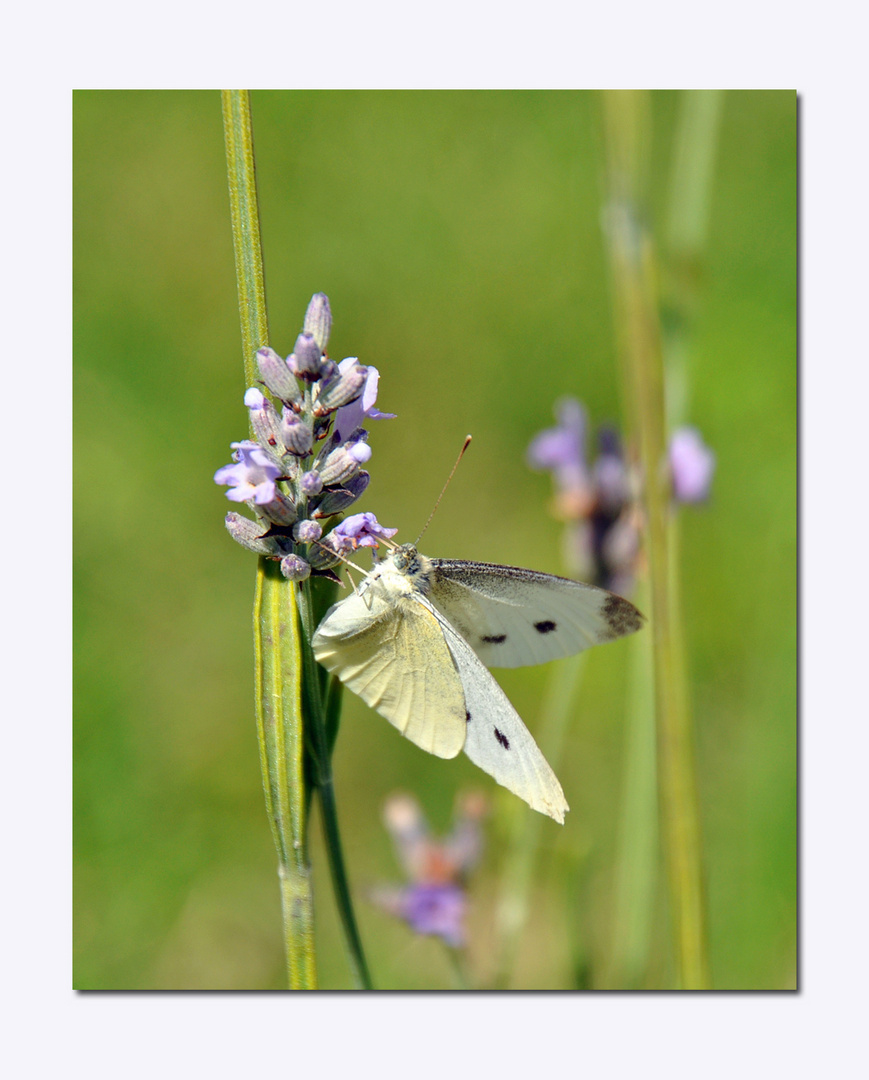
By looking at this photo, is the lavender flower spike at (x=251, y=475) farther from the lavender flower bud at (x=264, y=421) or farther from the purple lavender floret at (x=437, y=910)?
the purple lavender floret at (x=437, y=910)

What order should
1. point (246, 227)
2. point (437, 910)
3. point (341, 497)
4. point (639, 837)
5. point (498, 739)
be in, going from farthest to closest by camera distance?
point (437, 910) → point (639, 837) → point (498, 739) → point (341, 497) → point (246, 227)

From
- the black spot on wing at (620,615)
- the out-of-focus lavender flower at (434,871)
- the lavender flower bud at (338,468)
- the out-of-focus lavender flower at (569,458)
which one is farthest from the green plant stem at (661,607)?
the out-of-focus lavender flower at (569,458)

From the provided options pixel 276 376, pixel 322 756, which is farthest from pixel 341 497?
pixel 322 756

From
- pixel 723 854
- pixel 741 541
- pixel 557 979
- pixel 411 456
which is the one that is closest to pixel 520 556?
pixel 411 456

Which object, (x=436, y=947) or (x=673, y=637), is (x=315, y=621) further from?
(x=436, y=947)

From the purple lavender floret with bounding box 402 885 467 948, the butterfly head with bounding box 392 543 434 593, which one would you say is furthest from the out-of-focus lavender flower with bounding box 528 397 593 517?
the purple lavender floret with bounding box 402 885 467 948

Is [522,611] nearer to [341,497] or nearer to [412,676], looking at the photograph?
[412,676]
